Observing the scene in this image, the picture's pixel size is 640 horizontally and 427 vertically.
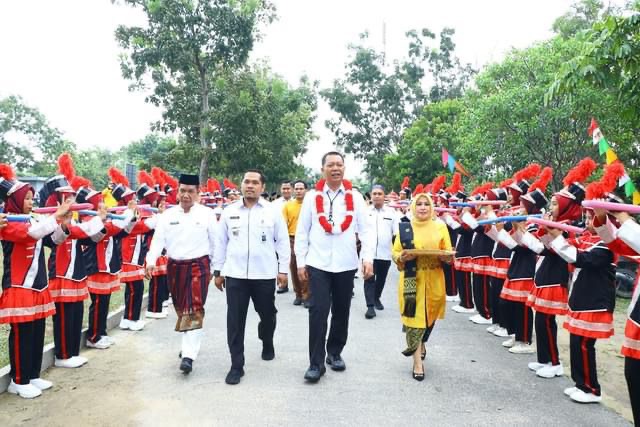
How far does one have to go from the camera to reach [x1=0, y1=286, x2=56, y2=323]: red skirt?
4.66 meters

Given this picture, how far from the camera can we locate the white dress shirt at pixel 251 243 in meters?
5.41

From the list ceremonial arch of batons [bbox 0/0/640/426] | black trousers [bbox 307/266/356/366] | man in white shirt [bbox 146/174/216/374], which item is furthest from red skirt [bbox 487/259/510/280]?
man in white shirt [bbox 146/174/216/374]

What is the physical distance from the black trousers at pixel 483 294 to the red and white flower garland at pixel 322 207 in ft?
11.7

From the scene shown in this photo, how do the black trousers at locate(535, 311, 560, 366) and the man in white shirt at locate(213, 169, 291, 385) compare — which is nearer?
the man in white shirt at locate(213, 169, 291, 385)

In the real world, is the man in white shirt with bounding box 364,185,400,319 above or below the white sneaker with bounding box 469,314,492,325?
above

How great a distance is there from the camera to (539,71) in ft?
41.3

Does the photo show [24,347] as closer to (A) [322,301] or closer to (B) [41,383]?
(B) [41,383]

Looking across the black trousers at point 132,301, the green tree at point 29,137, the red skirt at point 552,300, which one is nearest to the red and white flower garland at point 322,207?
the red skirt at point 552,300

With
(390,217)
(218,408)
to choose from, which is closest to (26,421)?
(218,408)

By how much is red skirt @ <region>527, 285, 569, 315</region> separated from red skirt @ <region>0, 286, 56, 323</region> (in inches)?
195

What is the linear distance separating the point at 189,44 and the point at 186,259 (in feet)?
49.8

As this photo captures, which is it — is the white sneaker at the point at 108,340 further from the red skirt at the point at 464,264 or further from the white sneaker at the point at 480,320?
the red skirt at the point at 464,264

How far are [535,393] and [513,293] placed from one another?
1.55 meters

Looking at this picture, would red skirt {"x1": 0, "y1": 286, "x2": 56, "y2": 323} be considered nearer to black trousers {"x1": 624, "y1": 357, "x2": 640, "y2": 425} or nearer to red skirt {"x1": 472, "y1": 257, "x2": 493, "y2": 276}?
black trousers {"x1": 624, "y1": 357, "x2": 640, "y2": 425}
